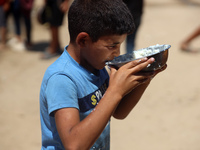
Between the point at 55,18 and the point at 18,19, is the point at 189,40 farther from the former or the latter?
→ the point at 18,19

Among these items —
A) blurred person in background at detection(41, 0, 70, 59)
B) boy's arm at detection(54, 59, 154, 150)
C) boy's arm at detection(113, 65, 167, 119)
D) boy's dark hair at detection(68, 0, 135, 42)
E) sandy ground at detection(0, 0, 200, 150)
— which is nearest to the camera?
boy's arm at detection(54, 59, 154, 150)

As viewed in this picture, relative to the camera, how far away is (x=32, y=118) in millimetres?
4223

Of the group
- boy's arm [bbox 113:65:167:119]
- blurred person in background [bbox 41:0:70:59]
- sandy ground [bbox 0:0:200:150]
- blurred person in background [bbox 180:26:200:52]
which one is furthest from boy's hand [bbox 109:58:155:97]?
blurred person in background [bbox 180:26:200:52]

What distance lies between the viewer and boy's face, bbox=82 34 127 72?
1.48 metres

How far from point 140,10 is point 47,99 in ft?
10.6

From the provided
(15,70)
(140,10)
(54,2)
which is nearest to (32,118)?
(15,70)

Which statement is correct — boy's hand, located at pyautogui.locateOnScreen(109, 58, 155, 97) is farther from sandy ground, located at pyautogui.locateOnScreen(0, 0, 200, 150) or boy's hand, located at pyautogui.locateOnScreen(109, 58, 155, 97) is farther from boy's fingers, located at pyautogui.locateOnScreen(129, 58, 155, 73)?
sandy ground, located at pyautogui.locateOnScreen(0, 0, 200, 150)

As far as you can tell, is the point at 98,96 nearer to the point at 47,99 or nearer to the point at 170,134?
the point at 47,99

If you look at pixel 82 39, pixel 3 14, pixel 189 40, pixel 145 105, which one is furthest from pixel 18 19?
pixel 82 39

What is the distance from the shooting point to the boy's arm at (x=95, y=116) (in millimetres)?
1315

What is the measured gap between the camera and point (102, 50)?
Answer: 1500mm

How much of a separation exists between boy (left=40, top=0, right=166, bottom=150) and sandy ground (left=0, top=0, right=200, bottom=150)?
2174 millimetres

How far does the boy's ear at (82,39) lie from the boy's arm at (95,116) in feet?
0.68

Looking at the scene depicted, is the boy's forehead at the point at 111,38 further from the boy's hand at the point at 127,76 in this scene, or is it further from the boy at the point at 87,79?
the boy's hand at the point at 127,76
